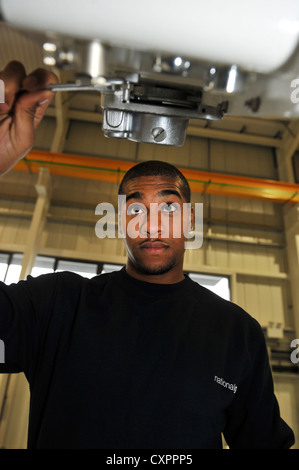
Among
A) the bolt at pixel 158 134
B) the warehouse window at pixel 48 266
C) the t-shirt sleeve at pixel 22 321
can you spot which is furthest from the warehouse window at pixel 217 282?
the bolt at pixel 158 134

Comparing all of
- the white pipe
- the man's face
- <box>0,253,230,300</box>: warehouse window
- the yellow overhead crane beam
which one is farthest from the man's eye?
<box>0,253,230,300</box>: warehouse window

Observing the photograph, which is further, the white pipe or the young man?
the young man

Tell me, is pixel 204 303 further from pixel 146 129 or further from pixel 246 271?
pixel 246 271

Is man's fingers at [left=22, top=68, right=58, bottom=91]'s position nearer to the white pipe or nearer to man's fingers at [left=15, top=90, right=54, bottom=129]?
man's fingers at [left=15, top=90, right=54, bottom=129]

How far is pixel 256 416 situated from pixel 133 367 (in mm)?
369

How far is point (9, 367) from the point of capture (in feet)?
2.59

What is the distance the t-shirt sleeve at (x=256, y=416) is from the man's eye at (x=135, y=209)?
495 mm

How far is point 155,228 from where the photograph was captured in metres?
0.93

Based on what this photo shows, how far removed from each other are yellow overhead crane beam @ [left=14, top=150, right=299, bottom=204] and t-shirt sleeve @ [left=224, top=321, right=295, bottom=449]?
2.89 meters

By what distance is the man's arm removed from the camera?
0.47 metres

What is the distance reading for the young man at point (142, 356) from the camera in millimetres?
710

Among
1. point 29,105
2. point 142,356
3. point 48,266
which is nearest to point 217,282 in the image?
point 48,266

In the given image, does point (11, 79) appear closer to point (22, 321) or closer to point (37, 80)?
point (37, 80)
